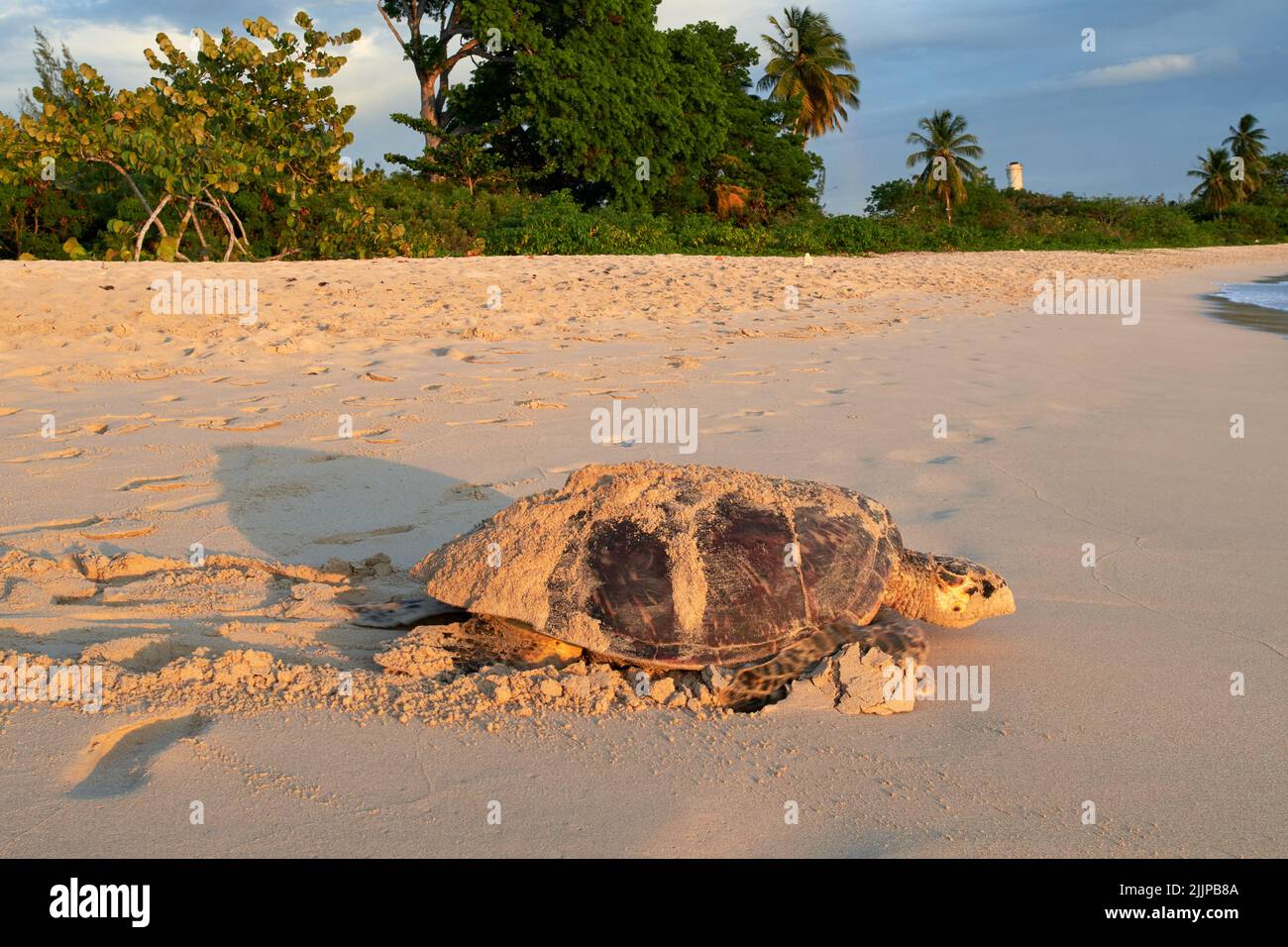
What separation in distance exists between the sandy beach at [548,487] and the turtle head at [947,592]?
0.35ft

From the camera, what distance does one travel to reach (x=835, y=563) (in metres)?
2.82

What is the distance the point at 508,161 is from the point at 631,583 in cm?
2006

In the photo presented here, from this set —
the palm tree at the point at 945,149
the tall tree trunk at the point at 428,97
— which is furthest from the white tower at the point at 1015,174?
the tall tree trunk at the point at 428,97

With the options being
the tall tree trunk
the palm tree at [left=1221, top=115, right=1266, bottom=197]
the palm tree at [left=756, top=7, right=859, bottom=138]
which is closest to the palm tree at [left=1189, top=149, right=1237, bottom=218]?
the palm tree at [left=1221, top=115, right=1266, bottom=197]

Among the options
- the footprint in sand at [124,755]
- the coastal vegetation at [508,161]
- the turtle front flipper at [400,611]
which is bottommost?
the footprint in sand at [124,755]

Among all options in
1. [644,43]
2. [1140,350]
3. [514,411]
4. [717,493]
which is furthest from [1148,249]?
[717,493]

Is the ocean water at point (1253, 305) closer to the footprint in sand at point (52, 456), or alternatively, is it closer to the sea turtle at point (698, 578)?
the sea turtle at point (698, 578)

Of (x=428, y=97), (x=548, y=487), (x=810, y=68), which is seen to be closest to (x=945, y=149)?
(x=810, y=68)

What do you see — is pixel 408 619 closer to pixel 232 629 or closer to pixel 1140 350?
pixel 232 629

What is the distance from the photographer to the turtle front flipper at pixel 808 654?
2.55m

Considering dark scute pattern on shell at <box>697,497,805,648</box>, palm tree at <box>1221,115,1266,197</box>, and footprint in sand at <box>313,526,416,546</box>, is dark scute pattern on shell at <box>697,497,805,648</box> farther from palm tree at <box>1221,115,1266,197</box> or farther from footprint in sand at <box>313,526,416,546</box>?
palm tree at <box>1221,115,1266,197</box>

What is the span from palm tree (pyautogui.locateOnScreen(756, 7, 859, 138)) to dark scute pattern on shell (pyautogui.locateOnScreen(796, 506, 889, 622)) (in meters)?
33.1

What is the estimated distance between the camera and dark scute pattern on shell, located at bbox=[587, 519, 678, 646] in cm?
263
